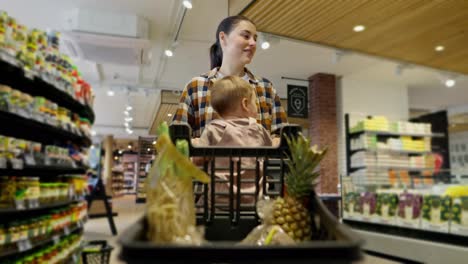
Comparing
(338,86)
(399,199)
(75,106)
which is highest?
(338,86)

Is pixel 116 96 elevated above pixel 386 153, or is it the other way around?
pixel 116 96

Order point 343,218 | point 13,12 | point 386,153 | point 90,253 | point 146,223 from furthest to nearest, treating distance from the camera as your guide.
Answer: point 386,153, point 13,12, point 343,218, point 90,253, point 146,223

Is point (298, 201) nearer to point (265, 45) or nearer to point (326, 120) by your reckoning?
point (265, 45)

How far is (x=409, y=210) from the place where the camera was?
4.25 m

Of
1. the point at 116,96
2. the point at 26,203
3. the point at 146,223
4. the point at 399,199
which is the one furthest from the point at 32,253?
the point at 116,96

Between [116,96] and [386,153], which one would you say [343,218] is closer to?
[386,153]

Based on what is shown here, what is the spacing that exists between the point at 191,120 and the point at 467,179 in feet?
12.6

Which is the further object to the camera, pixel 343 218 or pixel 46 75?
pixel 343 218

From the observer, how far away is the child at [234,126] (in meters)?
1.11

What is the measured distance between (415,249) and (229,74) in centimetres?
349

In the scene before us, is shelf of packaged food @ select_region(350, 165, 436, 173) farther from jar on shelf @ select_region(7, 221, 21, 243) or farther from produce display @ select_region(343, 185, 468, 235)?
jar on shelf @ select_region(7, 221, 21, 243)

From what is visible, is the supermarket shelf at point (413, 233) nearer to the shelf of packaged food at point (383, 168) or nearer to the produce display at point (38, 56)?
the shelf of packaged food at point (383, 168)

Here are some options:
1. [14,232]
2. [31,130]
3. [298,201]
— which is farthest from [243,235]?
[31,130]

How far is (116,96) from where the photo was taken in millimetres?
11695
